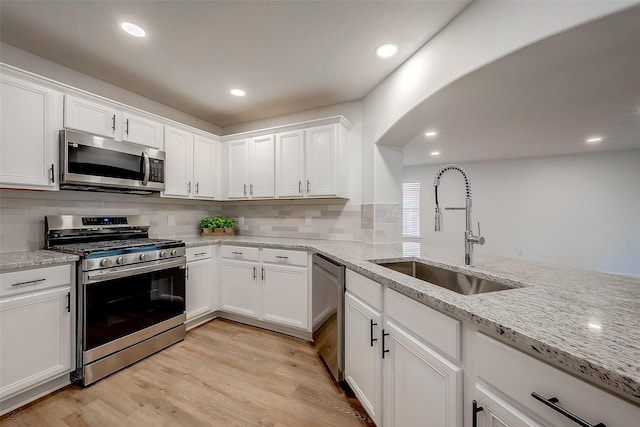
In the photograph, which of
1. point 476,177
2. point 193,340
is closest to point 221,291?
point 193,340

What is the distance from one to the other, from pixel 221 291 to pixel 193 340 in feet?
1.89

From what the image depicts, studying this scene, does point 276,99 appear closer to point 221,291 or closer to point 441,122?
point 441,122

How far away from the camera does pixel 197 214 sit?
3.59 m

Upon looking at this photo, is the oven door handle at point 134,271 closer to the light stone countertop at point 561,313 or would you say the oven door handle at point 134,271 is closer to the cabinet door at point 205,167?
the light stone countertop at point 561,313

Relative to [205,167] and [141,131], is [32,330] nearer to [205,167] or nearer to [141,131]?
[141,131]

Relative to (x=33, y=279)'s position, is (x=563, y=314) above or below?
above

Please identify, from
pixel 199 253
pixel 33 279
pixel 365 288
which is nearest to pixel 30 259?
pixel 33 279

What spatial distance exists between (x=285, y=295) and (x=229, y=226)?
141cm

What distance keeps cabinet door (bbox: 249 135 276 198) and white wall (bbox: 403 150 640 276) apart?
16.5ft

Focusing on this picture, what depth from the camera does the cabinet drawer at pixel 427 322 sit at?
91cm

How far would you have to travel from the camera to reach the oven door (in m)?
1.88

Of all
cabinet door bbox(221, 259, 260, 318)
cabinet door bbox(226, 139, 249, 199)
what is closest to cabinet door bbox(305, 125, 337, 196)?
cabinet door bbox(226, 139, 249, 199)

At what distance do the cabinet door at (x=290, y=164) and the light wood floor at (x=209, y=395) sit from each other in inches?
65.1

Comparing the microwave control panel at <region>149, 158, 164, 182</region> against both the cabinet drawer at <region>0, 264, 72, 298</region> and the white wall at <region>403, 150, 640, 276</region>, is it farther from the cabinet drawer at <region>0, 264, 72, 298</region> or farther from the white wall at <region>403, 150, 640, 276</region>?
the white wall at <region>403, 150, 640, 276</region>
